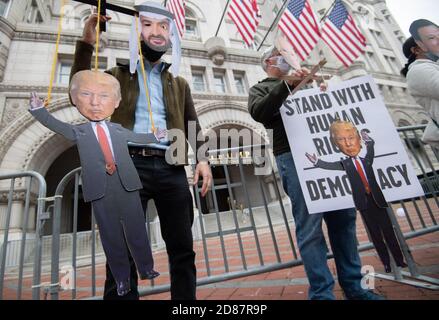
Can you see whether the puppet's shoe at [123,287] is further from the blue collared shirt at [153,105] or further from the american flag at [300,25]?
the american flag at [300,25]

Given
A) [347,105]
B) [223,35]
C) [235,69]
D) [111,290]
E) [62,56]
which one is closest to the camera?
[111,290]

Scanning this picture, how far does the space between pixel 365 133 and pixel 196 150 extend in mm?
1333

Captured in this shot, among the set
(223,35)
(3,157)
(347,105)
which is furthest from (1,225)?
(223,35)

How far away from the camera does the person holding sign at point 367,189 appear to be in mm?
1588

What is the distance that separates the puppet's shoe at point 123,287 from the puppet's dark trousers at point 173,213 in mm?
311

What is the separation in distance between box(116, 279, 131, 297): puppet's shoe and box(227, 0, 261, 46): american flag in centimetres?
698

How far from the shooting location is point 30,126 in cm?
789

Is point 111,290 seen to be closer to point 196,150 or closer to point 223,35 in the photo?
point 196,150

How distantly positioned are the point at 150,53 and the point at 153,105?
370mm

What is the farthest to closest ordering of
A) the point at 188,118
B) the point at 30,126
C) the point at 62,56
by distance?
the point at 62,56 < the point at 30,126 < the point at 188,118

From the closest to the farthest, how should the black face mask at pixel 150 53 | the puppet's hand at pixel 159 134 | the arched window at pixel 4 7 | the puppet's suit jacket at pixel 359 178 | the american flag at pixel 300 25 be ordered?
the puppet's hand at pixel 159 134, the black face mask at pixel 150 53, the puppet's suit jacket at pixel 359 178, the american flag at pixel 300 25, the arched window at pixel 4 7

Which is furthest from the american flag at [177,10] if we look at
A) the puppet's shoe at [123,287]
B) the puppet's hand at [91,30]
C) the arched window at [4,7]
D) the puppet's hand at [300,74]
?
the arched window at [4,7]

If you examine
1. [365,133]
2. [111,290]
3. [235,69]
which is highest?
[235,69]

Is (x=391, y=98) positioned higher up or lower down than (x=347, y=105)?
higher up
